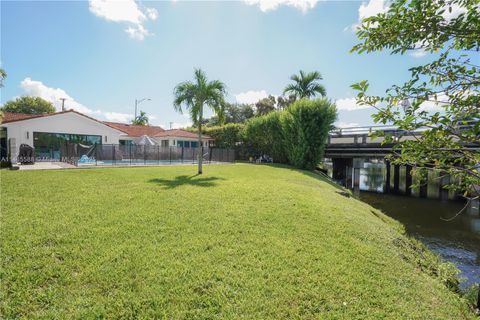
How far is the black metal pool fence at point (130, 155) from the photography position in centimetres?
1689

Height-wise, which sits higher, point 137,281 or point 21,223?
point 21,223

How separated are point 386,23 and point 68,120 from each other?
80.8 ft

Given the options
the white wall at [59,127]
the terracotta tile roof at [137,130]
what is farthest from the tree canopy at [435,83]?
the terracotta tile roof at [137,130]

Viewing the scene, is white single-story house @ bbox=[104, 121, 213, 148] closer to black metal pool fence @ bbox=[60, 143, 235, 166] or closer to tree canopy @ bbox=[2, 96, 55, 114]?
black metal pool fence @ bbox=[60, 143, 235, 166]

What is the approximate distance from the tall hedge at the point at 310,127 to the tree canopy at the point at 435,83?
18.7 meters

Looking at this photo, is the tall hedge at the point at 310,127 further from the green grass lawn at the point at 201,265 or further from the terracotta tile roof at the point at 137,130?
the terracotta tile roof at the point at 137,130

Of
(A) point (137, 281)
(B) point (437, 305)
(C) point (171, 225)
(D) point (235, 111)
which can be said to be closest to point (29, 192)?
(C) point (171, 225)

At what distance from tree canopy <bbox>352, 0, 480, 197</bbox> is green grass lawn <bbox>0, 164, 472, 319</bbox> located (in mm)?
2191

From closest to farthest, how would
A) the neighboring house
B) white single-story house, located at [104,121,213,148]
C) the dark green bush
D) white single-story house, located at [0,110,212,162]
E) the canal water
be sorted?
the canal water
white single-story house, located at [0,110,212,162]
the dark green bush
white single-story house, located at [104,121,213,148]
the neighboring house

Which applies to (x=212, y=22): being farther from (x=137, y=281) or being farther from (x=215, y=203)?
(x=137, y=281)

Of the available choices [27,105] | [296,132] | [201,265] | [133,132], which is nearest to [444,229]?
[296,132]

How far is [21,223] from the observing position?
516cm

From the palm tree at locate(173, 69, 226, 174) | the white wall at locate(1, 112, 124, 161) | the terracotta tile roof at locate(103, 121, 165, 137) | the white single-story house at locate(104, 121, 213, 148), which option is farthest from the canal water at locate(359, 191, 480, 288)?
the terracotta tile roof at locate(103, 121, 165, 137)

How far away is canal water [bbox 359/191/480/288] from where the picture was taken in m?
8.47
